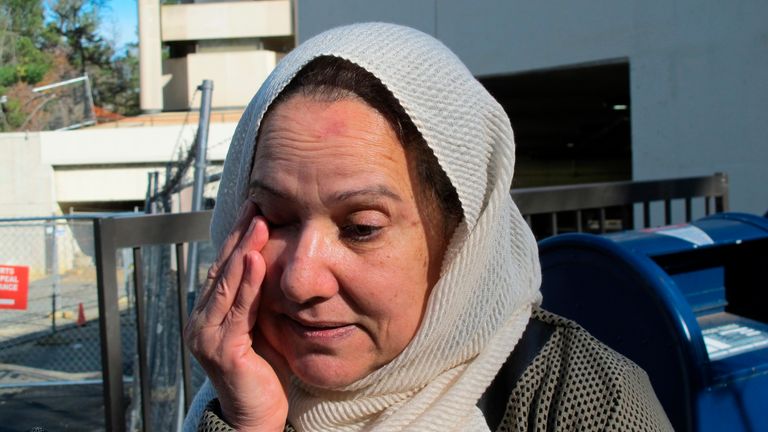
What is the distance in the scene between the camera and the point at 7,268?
23.5 feet

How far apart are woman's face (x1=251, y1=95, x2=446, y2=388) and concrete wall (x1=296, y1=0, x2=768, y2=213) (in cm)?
623

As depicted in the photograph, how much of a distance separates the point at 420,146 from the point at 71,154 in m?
27.6

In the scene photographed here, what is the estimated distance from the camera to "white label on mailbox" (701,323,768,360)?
2.82 metres

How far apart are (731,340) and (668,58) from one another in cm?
520

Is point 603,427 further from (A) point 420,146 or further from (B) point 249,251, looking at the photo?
(B) point 249,251

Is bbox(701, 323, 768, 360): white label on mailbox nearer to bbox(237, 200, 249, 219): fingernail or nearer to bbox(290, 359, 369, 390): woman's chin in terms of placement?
bbox(290, 359, 369, 390): woman's chin

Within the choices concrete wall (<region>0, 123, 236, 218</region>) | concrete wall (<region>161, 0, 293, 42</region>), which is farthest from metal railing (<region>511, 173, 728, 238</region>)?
concrete wall (<region>161, 0, 293, 42</region>)

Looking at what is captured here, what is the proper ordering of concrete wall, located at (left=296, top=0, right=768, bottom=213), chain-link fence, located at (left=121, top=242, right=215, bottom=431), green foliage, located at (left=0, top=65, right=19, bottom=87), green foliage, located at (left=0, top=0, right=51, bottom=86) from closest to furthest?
chain-link fence, located at (left=121, top=242, right=215, bottom=431) < concrete wall, located at (left=296, top=0, right=768, bottom=213) < green foliage, located at (left=0, top=65, right=19, bottom=87) < green foliage, located at (left=0, top=0, right=51, bottom=86)

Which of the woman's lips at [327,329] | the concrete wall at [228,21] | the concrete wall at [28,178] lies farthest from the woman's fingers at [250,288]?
the concrete wall at [228,21]

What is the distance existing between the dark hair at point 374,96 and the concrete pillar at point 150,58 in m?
36.0

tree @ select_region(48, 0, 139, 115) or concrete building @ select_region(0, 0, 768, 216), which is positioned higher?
tree @ select_region(48, 0, 139, 115)

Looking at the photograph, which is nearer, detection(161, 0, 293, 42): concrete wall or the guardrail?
the guardrail

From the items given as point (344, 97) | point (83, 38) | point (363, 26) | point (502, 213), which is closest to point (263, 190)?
point (344, 97)

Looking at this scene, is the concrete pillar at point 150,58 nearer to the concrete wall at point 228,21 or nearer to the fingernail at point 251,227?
the concrete wall at point 228,21
